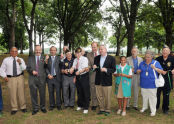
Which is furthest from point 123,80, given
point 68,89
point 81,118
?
point 68,89

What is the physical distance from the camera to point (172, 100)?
7641 millimetres

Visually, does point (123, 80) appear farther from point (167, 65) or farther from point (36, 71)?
point (36, 71)

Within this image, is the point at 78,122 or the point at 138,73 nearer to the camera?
the point at 78,122

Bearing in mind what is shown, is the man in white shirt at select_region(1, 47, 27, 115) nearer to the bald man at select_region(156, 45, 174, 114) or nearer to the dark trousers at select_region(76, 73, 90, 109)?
the dark trousers at select_region(76, 73, 90, 109)

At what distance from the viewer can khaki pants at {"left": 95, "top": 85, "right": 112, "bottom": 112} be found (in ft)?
18.8

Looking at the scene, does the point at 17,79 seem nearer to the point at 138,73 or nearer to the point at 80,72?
the point at 80,72

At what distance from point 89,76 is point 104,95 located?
3.72 feet

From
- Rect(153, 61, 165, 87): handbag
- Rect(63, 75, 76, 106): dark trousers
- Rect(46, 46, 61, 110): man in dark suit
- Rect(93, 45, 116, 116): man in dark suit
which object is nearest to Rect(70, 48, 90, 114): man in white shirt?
Rect(63, 75, 76, 106): dark trousers

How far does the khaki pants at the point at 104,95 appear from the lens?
5734 mm

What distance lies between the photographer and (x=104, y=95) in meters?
5.84

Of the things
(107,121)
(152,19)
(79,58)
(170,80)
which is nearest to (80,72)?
(79,58)

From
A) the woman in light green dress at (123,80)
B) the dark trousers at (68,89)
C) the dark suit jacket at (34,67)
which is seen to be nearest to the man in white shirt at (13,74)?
the dark suit jacket at (34,67)

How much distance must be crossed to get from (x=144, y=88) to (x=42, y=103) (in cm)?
368

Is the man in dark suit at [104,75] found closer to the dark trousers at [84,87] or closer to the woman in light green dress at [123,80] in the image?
the woman in light green dress at [123,80]
